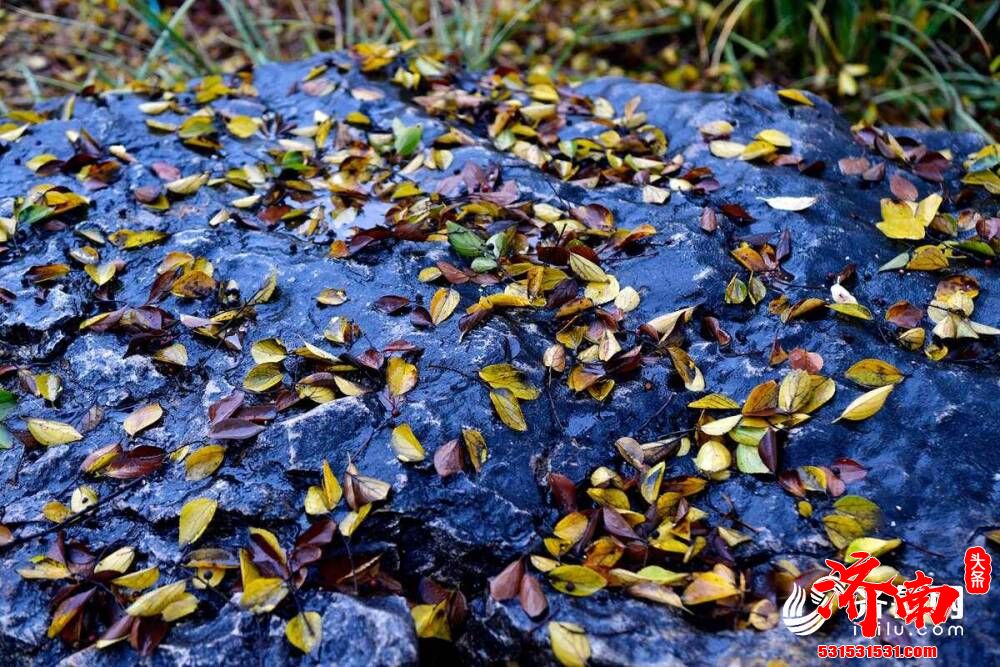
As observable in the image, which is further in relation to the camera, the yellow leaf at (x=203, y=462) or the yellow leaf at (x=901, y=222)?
the yellow leaf at (x=901, y=222)

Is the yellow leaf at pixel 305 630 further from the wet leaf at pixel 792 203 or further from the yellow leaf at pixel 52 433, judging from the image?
the wet leaf at pixel 792 203

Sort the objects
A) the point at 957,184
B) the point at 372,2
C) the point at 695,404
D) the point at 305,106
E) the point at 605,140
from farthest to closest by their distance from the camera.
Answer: the point at 372,2
the point at 305,106
the point at 605,140
the point at 957,184
the point at 695,404

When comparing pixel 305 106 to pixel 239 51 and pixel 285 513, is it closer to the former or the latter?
pixel 285 513

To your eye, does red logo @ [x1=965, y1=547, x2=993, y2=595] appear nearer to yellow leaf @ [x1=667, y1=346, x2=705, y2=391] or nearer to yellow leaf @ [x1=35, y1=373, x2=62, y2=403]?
yellow leaf @ [x1=667, y1=346, x2=705, y2=391]

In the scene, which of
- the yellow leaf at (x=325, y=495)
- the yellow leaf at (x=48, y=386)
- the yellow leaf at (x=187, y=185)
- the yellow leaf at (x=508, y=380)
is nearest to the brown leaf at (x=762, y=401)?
the yellow leaf at (x=508, y=380)

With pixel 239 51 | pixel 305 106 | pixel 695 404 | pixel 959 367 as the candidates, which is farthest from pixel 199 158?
pixel 239 51
